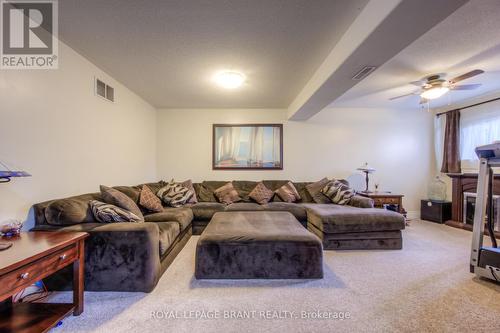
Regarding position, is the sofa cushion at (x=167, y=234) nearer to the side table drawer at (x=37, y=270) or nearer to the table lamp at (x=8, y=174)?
the side table drawer at (x=37, y=270)

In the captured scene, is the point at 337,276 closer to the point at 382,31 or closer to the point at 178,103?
the point at 382,31

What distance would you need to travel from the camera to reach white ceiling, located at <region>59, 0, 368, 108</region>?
1861 millimetres

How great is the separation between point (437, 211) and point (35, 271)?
616cm

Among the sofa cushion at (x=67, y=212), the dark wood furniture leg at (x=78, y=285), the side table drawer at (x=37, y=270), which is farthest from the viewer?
the sofa cushion at (x=67, y=212)

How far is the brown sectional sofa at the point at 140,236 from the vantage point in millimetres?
2027

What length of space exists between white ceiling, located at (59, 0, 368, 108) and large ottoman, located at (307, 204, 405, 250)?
211cm

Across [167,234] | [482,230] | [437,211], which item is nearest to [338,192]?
[482,230]

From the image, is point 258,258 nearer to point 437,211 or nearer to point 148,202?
point 148,202

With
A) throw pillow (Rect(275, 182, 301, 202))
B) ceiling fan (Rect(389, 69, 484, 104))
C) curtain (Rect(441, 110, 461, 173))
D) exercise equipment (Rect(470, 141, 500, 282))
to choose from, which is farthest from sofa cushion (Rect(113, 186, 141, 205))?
curtain (Rect(441, 110, 461, 173))

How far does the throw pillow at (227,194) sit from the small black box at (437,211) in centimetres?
409

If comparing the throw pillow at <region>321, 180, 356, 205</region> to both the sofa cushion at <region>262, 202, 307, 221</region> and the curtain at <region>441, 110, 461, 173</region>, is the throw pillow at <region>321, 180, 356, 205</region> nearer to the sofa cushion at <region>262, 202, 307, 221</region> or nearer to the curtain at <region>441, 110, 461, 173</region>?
the sofa cushion at <region>262, 202, 307, 221</region>

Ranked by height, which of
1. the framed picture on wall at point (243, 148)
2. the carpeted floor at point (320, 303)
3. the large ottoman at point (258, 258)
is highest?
the framed picture on wall at point (243, 148)

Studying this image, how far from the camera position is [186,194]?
4035mm

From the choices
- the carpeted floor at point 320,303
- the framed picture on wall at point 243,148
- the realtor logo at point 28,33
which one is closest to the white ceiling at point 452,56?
the framed picture on wall at point 243,148
